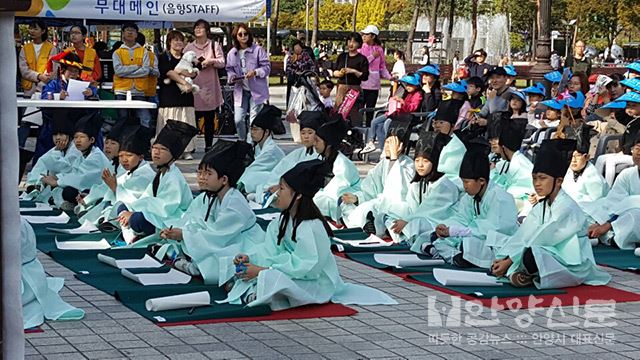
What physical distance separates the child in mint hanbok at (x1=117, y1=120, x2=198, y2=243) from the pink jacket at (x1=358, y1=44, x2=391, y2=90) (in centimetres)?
810

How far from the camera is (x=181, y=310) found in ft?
23.3

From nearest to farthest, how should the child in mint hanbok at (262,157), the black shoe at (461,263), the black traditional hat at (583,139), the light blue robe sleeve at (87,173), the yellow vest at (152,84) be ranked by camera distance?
1. the black shoe at (461,263)
2. the black traditional hat at (583,139)
3. the light blue robe sleeve at (87,173)
4. the child in mint hanbok at (262,157)
5. the yellow vest at (152,84)

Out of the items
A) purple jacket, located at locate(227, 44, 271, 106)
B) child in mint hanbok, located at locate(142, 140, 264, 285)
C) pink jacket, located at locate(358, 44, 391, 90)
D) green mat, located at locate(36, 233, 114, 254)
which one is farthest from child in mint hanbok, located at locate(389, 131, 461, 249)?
pink jacket, located at locate(358, 44, 391, 90)

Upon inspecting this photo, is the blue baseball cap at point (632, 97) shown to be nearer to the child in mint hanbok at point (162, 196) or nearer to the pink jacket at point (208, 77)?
the child in mint hanbok at point (162, 196)

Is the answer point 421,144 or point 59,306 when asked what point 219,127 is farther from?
point 59,306

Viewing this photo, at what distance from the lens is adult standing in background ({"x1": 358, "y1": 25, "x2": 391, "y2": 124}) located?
1764cm

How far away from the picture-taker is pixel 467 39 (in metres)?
59.6

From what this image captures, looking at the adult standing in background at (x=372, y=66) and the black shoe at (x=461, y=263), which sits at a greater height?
the adult standing in background at (x=372, y=66)

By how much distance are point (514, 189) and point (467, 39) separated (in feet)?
162

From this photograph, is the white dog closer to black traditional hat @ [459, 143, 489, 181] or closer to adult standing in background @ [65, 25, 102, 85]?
adult standing in background @ [65, 25, 102, 85]

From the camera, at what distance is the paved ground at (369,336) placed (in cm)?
621

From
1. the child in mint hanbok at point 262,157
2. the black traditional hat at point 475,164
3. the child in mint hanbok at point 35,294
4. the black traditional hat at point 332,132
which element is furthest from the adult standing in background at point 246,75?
the child in mint hanbok at point 35,294

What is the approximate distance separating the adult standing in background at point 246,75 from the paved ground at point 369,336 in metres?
8.33

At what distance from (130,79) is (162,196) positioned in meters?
5.63
